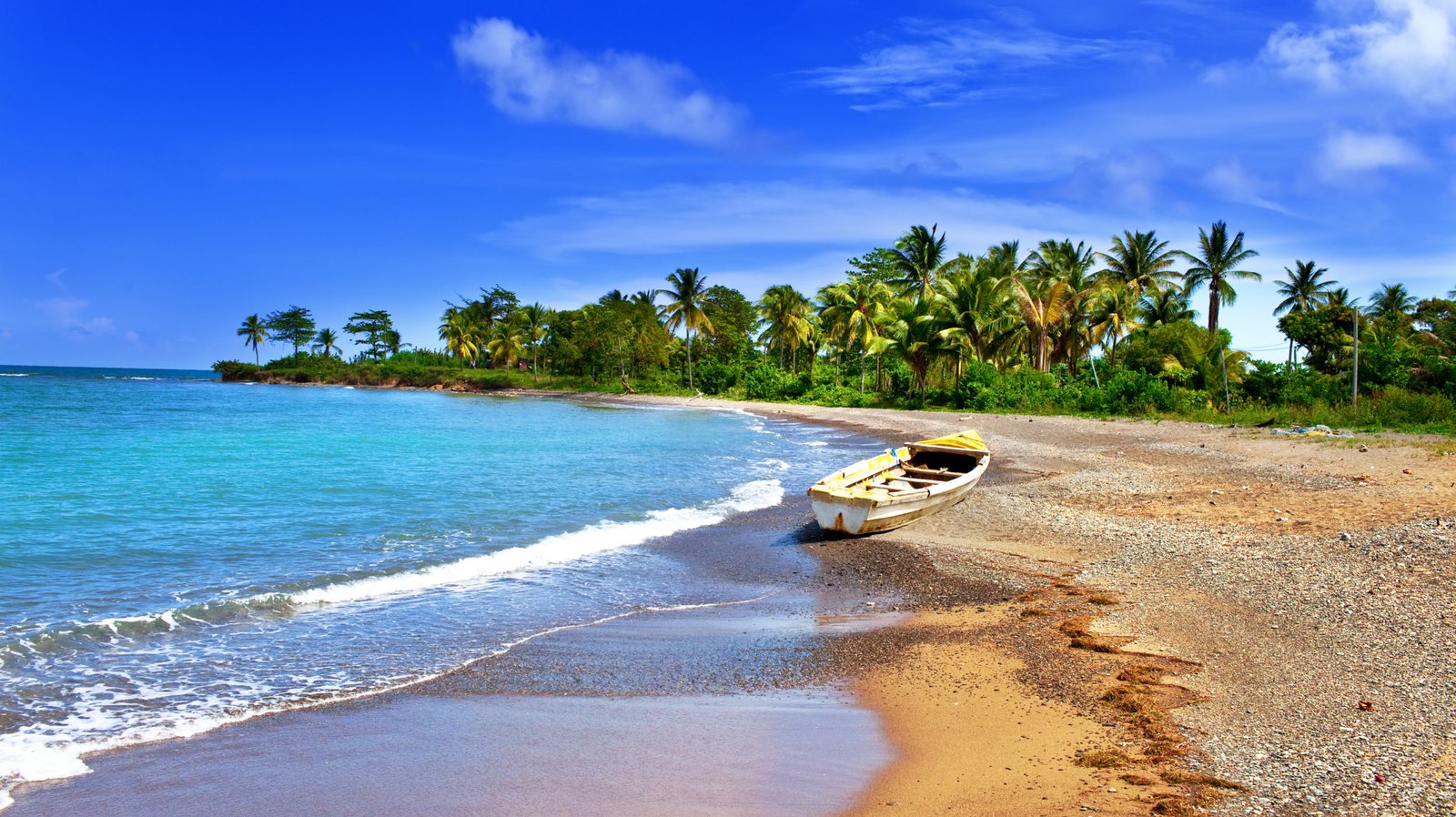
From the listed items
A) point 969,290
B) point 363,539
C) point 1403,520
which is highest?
point 969,290

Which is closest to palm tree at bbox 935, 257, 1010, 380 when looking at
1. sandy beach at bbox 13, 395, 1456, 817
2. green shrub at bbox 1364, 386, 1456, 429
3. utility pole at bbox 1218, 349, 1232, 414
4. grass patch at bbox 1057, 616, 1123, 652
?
utility pole at bbox 1218, 349, 1232, 414

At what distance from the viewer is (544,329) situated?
86.0 metres

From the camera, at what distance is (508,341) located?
90.4m

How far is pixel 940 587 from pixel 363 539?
335 inches

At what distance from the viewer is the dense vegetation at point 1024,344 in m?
29.8

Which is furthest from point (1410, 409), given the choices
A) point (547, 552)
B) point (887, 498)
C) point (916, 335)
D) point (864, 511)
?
point (547, 552)

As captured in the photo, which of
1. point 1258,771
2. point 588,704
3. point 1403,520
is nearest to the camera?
point 1258,771

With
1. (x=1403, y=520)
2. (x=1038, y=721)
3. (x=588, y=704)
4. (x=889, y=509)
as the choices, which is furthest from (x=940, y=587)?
(x=1403, y=520)

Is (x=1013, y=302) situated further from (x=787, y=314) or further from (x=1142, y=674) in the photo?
(x=1142, y=674)

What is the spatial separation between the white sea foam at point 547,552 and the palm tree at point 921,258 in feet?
128

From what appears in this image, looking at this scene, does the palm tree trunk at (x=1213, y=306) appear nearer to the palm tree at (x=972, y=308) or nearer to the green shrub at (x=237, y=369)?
the palm tree at (x=972, y=308)

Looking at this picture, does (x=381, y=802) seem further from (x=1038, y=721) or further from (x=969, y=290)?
(x=969, y=290)

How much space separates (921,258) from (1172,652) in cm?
4879

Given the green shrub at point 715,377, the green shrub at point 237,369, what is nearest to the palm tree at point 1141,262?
the green shrub at point 715,377
